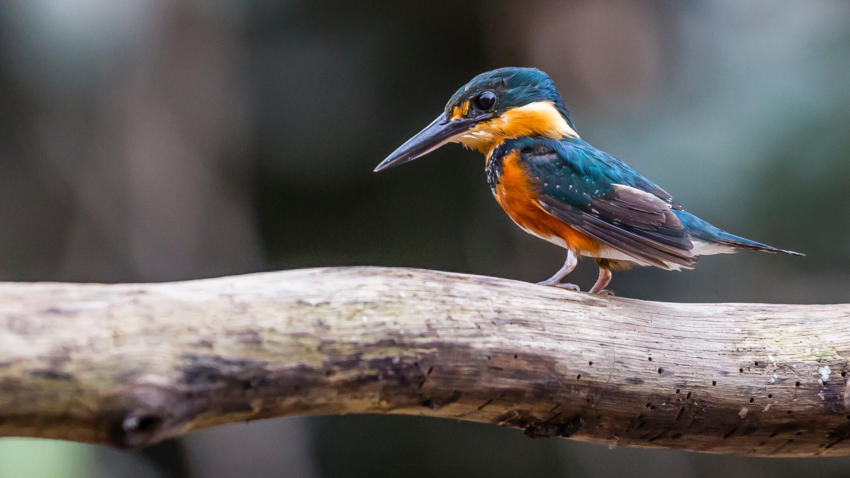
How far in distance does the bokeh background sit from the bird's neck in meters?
1.61

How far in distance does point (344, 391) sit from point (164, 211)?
303cm

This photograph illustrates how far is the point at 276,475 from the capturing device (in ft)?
12.3

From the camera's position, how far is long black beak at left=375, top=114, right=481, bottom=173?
222 cm

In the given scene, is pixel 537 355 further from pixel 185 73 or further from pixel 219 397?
pixel 185 73

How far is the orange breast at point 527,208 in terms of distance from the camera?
6.73ft

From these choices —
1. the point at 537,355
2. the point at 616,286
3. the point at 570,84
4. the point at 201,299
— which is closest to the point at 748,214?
the point at 616,286

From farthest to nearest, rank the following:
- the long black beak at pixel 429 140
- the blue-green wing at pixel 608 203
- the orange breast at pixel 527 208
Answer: the long black beak at pixel 429 140, the orange breast at pixel 527 208, the blue-green wing at pixel 608 203

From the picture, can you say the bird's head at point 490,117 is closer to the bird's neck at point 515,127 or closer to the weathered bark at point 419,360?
the bird's neck at point 515,127

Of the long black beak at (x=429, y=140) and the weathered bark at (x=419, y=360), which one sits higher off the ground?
the long black beak at (x=429, y=140)

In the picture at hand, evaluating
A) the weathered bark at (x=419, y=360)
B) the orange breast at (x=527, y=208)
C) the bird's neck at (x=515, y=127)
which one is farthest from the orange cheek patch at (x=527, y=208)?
the weathered bark at (x=419, y=360)

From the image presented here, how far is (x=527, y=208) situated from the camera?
2.10 metres

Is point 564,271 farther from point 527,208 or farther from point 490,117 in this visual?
point 490,117

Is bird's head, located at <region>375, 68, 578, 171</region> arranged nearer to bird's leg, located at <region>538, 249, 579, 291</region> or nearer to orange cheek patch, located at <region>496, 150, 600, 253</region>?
orange cheek patch, located at <region>496, 150, 600, 253</region>

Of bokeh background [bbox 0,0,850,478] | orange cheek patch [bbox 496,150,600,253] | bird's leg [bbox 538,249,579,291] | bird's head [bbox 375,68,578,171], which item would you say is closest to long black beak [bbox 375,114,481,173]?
bird's head [bbox 375,68,578,171]
